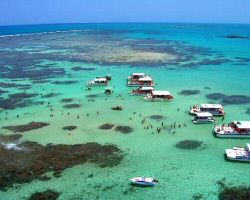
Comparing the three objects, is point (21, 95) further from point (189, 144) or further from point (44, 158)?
point (189, 144)

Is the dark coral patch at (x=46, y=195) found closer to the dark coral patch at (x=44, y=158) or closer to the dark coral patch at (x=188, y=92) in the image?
the dark coral patch at (x=44, y=158)

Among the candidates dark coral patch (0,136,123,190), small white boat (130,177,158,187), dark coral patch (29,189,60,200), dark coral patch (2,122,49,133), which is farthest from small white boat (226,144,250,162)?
dark coral patch (2,122,49,133)

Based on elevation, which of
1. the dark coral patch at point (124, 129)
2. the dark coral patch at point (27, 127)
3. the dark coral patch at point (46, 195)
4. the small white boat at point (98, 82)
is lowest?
the dark coral patch at point (46, 195)

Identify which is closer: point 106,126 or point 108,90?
point 106,126

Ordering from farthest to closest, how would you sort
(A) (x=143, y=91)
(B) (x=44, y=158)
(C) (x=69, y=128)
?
(A) (x=143, y=91)
(C) (x=69, y=128)
(B) (x=44, y=158)

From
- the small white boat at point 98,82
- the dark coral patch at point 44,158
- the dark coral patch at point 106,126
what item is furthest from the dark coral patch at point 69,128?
the small white boat at point 98,82

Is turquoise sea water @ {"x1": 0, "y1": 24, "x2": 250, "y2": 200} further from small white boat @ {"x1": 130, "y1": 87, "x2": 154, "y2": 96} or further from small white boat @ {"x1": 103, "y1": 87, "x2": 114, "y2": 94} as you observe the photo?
small white boat @ {"x1": 130, "y1": 87, "x2": 154, "y2": 96}

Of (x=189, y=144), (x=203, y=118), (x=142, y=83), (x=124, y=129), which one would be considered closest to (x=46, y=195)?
(x=124, y=129)
